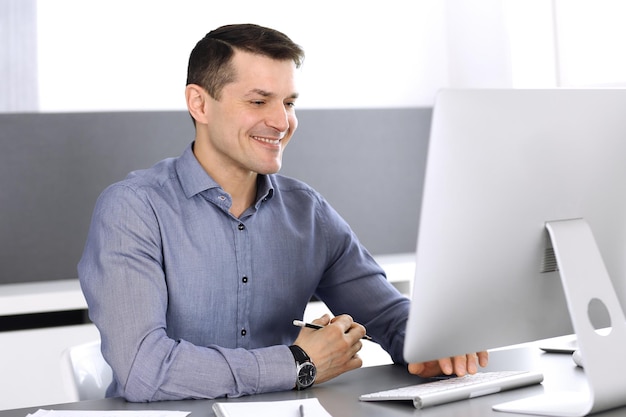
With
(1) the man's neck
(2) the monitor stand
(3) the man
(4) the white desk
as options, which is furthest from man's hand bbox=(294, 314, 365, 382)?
(4) the white desk

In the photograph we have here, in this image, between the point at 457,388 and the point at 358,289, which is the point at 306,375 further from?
the point at 358,289

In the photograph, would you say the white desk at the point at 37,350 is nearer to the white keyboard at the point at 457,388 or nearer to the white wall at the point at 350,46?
the white wall at the point at 350,46

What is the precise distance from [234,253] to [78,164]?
1701 millimetres

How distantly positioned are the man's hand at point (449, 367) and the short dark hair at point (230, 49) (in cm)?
79

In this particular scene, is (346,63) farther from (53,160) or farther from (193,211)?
(193,211)

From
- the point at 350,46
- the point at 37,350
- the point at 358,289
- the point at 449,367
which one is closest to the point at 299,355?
the point at 449,367

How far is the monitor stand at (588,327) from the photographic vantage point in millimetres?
1279

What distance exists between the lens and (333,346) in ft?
5.30

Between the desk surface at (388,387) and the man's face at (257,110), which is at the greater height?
the man's face at (257,110)

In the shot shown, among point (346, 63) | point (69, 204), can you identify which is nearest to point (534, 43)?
point (346, 63)

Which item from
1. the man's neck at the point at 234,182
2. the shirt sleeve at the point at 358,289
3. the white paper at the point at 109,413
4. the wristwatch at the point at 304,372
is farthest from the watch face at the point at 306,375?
the man's neck at the point at 234,182

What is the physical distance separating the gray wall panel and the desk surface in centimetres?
199

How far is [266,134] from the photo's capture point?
1985 millimetres

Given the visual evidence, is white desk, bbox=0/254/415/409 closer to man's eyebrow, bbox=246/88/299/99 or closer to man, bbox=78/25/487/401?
man, bbox=78/25/487/401
